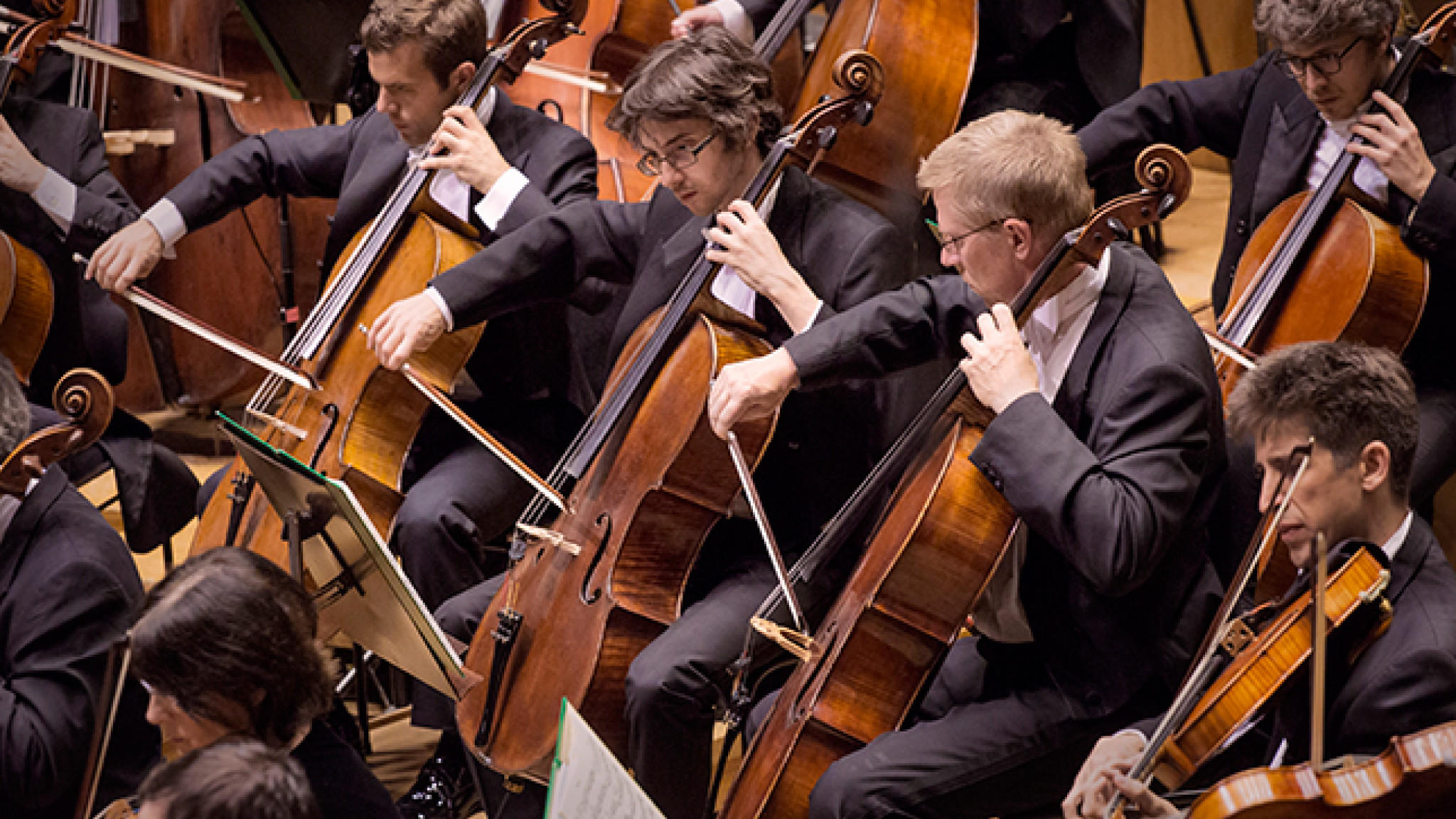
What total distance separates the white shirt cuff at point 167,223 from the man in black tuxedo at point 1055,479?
1613 mm

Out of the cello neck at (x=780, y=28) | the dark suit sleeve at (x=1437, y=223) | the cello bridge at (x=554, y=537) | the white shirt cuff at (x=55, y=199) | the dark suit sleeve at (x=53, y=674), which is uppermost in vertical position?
the cello neck at (x=780, y=28)

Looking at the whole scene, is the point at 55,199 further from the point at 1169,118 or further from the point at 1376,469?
the point at 1376,469

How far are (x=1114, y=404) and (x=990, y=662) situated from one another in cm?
45

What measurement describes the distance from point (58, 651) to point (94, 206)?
1535 mm

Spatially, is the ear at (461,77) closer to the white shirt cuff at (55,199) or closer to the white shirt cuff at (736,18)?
the white shirt cuff at (736,18)

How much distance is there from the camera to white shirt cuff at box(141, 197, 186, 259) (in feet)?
10.8

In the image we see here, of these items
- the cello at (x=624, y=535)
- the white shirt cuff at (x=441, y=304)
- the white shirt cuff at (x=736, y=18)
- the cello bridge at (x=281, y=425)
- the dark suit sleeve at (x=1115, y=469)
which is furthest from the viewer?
the white shirt cuff at (x=736, y=18)

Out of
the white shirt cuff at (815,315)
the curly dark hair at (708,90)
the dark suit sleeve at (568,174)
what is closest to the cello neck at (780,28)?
the dark suit sleeve at (568,174)

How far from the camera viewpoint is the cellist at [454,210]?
2.91 metres

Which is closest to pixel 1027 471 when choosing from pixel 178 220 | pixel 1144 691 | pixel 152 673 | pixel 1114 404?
pixel 1114 404

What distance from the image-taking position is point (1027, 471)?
1.96 m

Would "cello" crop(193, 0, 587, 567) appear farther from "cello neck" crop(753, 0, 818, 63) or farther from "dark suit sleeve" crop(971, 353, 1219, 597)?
"dark suit sleeve" crop(971, 353, 1219, 597)

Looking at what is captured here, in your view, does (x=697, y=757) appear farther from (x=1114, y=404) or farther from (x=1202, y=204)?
(x=1202, y=204)

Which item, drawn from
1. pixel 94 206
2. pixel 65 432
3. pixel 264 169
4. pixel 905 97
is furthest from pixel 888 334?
pixel 94 206
